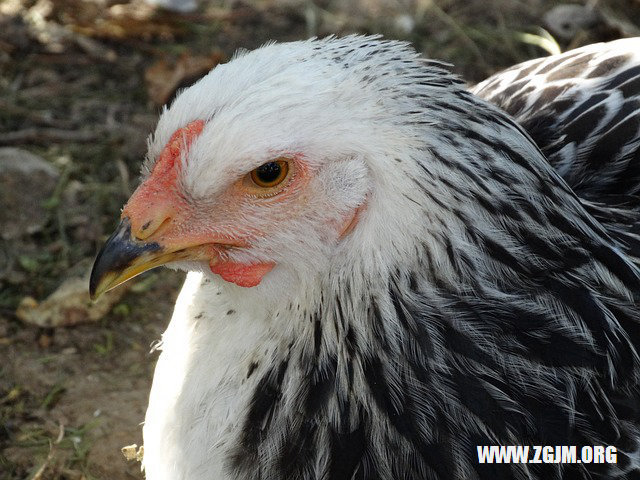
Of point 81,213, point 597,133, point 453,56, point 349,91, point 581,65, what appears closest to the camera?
point 349,91

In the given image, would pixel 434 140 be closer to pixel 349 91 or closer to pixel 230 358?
pixel 349 91

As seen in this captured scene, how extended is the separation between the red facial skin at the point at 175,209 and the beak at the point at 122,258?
2 cm

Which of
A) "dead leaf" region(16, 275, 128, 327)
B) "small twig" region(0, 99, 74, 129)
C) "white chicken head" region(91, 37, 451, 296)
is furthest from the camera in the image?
"small twig" region(0, 99, 74, 129)

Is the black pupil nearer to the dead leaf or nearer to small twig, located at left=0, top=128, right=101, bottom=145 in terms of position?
the dead leaf

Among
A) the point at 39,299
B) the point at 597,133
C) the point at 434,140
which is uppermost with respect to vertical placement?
the point at 434,140

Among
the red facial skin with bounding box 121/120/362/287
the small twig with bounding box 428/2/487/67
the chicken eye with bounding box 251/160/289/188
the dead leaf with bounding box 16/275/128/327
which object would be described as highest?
the chicken eye with bounding box 251/160/289/188

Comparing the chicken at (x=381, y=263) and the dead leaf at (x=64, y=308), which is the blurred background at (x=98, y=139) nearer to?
the dead leaf at (x=64, y=308)

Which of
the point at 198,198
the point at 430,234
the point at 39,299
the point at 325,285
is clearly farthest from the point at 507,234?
the point at 39,299

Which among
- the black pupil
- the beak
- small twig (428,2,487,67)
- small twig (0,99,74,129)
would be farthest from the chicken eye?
small twig (428,2,487,67)

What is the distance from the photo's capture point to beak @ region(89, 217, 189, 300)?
7.08ft

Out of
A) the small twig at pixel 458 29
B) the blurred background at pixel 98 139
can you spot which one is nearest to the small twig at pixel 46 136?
the blurred background at pixel 98 139

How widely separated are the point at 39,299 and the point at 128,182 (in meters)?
0.85

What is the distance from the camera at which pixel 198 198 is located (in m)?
2.16

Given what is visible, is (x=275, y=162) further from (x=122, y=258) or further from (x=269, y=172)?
(x=122, y=258)
